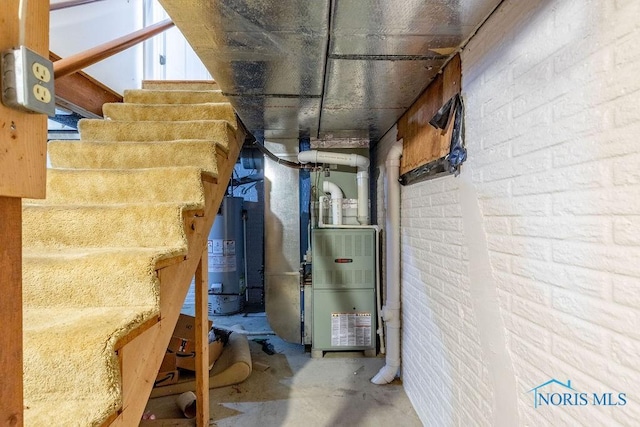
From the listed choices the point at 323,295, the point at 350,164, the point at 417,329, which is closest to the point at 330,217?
the point at 350,164

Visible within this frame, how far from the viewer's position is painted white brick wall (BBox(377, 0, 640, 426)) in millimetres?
737

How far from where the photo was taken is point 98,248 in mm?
1297

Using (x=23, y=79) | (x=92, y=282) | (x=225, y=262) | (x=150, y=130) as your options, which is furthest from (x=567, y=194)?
(x=225, y=262)

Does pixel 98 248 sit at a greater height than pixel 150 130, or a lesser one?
lesser

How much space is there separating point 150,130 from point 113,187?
0.60 meters

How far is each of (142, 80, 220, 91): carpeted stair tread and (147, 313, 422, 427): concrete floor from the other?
243 cm

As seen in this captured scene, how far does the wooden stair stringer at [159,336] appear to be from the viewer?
90cm

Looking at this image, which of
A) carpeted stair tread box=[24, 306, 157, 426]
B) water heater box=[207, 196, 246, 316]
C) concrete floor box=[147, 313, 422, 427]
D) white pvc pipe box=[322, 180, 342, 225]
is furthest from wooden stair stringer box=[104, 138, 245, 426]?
water heater box=[207, 196, 246, 316]

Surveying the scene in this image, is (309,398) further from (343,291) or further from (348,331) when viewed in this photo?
(343,291)

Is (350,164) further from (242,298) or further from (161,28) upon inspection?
(242,298)

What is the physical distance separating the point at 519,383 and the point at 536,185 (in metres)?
0.66

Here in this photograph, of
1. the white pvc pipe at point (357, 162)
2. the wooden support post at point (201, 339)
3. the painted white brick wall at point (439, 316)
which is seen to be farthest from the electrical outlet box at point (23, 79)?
the white pvc pipe at point (357, 162)

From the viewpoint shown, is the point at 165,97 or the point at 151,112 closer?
the point at 151,112

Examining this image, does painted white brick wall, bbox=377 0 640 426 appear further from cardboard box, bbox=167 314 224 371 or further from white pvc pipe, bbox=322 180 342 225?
cardboard box, bbox=167 314 224 371
